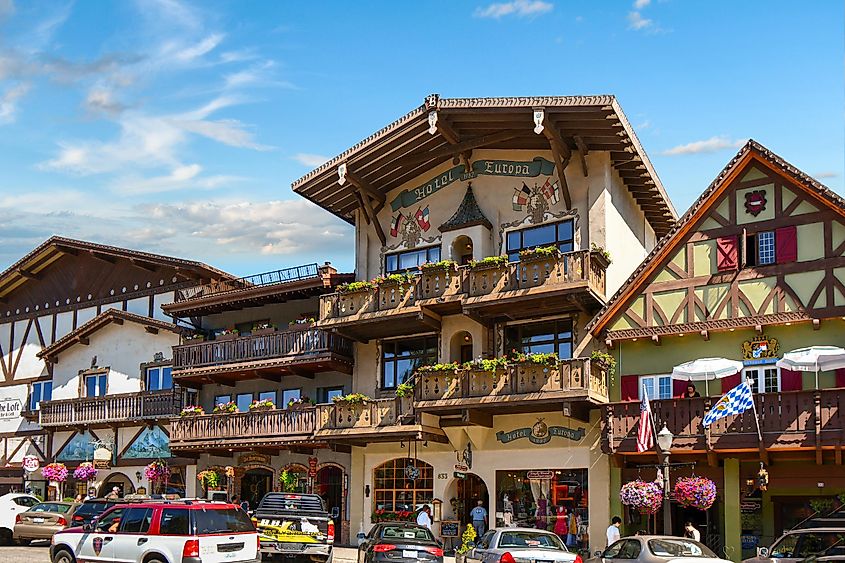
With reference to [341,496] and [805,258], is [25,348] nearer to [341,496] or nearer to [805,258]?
[341,496]

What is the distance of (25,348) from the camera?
48875 millimetres

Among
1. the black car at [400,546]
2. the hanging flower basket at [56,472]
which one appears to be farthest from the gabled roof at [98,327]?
the black car at [400,546]

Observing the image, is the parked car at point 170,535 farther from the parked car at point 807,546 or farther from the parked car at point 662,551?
the parked car at point 807,546

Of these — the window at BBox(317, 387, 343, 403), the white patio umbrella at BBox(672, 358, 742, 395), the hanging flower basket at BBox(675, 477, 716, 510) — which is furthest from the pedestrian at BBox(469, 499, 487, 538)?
the white patio umbrella at BBox(672, 358, 742, 395)

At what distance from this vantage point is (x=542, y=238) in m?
32.4

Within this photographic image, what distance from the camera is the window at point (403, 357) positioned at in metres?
34.2

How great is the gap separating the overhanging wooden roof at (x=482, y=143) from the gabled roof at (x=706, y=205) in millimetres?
3130

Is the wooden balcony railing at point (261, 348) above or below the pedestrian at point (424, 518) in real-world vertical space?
above

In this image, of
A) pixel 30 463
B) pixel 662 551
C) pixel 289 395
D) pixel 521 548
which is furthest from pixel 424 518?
pixel 30 463

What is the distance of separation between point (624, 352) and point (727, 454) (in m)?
4.18

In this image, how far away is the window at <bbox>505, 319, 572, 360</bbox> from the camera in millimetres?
31203

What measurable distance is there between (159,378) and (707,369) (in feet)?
78.0

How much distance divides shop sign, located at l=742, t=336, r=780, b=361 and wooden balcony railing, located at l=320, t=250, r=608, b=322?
4.37 m

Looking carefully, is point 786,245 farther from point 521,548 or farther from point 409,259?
point 409,259
